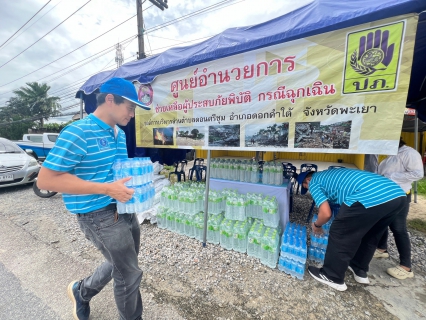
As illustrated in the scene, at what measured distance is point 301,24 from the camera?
1.98 meters

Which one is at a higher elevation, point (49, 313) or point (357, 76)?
point (357, 76)

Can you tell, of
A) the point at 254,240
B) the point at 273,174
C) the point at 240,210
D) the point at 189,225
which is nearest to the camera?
the point at 254,240

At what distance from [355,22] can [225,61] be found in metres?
1.35

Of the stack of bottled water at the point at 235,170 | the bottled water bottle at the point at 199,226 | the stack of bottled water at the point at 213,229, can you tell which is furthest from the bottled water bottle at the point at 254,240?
the stack of bottled water at the point at 235,170

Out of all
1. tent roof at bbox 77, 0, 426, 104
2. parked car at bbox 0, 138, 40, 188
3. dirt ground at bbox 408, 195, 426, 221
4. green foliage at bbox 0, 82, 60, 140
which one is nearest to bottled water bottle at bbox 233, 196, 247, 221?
tent roof at bbox 77, 0, 426, 104

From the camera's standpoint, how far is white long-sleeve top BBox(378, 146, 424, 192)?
2.42 metres

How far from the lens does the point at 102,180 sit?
132 centimetres

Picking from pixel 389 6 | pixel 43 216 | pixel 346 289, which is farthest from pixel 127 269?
pixel 43 216

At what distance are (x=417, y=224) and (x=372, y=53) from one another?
3916mm

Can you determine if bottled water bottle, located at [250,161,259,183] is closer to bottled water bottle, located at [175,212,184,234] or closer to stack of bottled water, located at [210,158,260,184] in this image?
stack of bottled water, located at [210,158,260,184]

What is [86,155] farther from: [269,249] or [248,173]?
[248,173]

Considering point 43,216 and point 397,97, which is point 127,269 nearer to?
point 397,97

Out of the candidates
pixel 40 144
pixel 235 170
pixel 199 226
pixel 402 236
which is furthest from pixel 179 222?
pixel 40 144

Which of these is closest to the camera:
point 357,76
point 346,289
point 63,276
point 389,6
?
point 389,6
